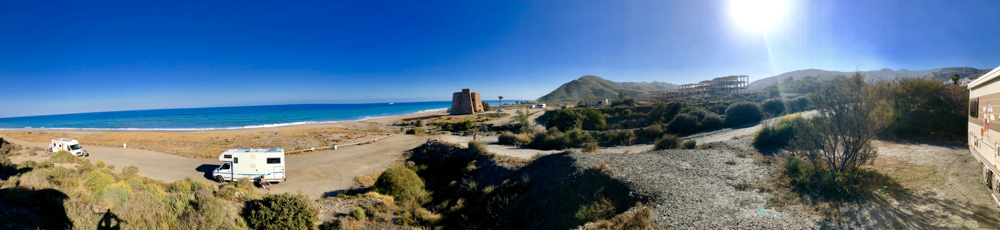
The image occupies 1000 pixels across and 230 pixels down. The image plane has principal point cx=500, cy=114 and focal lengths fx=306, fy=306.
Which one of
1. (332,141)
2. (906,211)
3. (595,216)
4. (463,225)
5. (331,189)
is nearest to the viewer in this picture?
(906,211)

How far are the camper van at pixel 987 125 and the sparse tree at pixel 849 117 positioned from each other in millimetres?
1086

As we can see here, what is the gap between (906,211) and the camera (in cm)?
442

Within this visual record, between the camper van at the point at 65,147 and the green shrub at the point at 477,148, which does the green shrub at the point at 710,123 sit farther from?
the camper van at the point at 65,147

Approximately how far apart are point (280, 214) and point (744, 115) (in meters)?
25.0

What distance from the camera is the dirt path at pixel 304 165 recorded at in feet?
44.3

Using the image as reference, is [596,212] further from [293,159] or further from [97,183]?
[293,159]

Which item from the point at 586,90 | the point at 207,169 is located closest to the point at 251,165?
the point at 207,169

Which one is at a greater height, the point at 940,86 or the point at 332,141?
the point at 940,86

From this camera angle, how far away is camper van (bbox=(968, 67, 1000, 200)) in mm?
3913

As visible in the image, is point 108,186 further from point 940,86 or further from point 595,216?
point 940,86

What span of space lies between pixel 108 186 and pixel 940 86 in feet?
79.8

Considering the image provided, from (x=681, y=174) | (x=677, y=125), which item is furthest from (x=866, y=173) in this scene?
(x=677, y=125)

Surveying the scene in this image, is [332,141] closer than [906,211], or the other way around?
[906,211]

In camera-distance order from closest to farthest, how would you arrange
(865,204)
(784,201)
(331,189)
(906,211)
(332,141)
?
1. (906,211)
2. (865,204)
3. (784,201)
4. (331,189)
5. (332,141)
